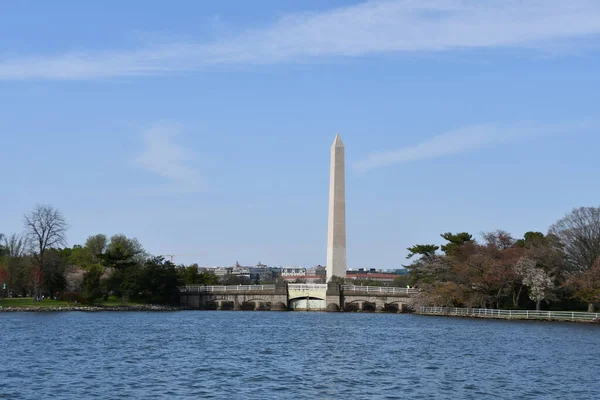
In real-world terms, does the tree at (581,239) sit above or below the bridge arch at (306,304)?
above

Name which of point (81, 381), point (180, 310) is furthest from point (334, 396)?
point (180, 310)

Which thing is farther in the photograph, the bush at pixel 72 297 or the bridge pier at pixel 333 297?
the bridge pier at pixel 333 297

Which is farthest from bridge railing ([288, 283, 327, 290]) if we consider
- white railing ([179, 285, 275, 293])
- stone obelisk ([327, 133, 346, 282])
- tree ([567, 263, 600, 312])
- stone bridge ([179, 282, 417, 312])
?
tree ([567, 263, 600, 312])

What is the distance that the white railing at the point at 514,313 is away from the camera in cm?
7962

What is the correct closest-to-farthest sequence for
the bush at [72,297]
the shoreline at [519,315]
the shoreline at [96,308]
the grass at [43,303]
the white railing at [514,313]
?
the shoreline at [519,315] → the white railing at [514,313] → the shoreline at [96,308] → the grass at [43,303] → the bush at [72,297]

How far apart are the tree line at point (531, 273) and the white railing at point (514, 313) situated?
1.26 meters

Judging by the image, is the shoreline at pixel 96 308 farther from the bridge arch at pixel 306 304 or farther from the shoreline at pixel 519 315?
the shoreline at pixel 519 315

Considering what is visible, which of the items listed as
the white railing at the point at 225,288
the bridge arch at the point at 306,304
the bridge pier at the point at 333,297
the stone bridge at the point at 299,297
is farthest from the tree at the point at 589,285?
the white railing at the point at 225,288

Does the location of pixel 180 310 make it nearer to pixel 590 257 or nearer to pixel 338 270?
pixel 338 270

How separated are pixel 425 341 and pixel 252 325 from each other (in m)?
22.8

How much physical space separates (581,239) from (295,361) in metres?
52.9

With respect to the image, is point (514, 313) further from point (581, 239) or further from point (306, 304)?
point (306, 304)

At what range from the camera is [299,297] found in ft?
370

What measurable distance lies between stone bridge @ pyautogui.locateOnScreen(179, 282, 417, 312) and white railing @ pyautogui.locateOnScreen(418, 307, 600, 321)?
10.5 m
